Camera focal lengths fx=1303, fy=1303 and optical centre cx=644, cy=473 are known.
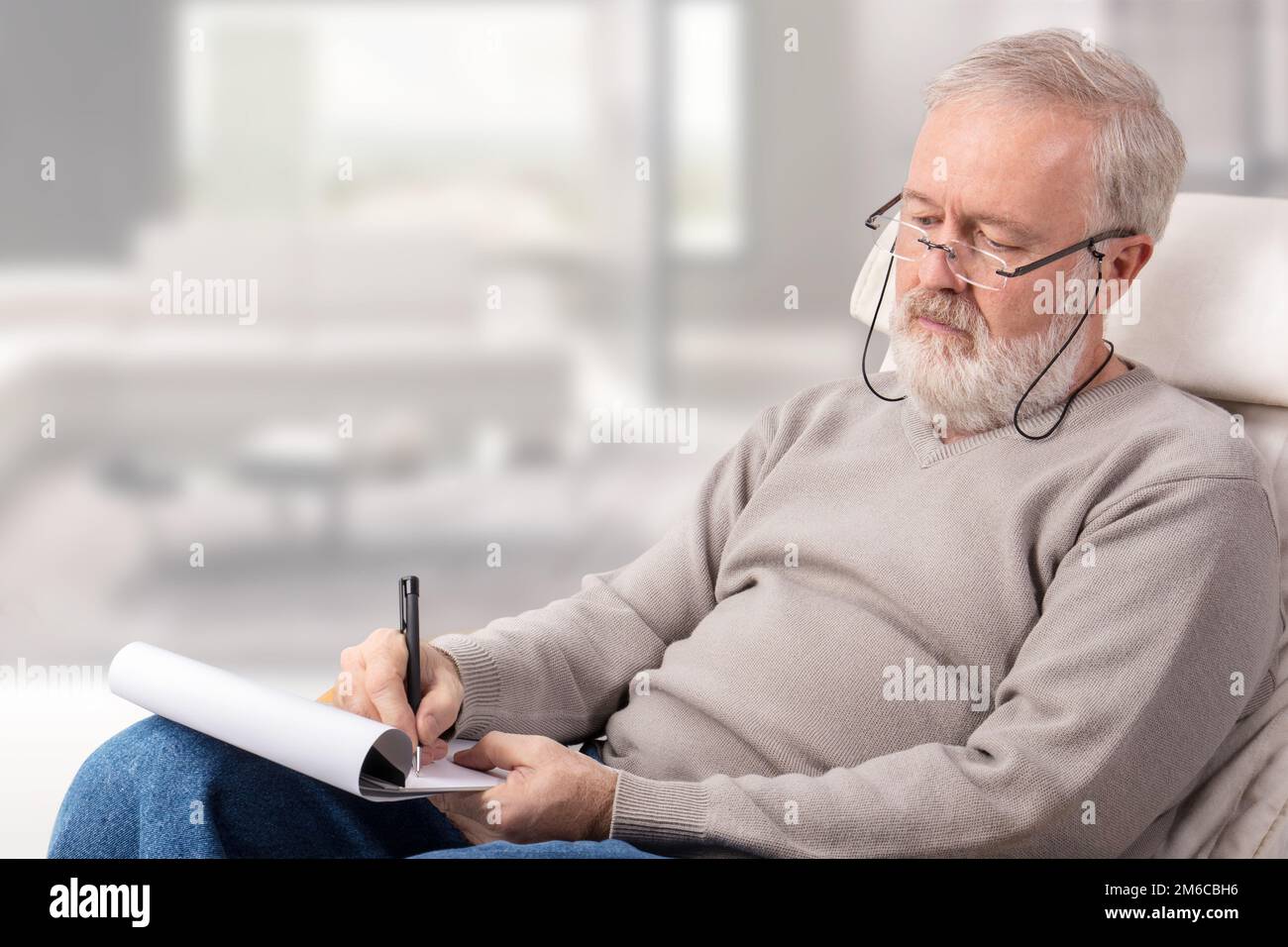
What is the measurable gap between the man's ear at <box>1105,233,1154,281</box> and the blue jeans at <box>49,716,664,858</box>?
2.42 ft

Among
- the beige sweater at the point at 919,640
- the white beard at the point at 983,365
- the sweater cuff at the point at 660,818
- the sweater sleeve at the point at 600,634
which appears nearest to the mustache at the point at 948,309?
the white beard at the point at 983,365

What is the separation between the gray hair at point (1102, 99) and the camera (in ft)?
4.07

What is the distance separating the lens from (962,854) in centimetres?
106

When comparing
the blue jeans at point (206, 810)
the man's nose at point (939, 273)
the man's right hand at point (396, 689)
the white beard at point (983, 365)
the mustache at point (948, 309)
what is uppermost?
the man's nose at point (939, 273)

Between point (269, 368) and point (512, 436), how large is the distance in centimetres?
60

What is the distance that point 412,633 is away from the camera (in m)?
1.18

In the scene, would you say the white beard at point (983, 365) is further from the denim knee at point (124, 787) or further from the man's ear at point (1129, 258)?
the denim knee at point (124, 787)

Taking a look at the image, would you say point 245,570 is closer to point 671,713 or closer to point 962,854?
point 671,713

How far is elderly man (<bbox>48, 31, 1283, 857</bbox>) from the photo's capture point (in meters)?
1.06

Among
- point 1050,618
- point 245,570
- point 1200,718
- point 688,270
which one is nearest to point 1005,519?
point 1050,618

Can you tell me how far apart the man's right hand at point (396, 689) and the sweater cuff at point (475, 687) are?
0.01 m

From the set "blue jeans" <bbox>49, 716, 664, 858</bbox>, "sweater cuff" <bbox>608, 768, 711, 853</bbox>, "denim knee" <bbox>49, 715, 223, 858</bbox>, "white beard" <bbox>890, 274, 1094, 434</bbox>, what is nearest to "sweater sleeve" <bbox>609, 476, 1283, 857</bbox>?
"sweater cuff" <bbox>608, 768, 711, 853</bbox>

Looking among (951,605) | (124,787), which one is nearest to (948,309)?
(951,605)

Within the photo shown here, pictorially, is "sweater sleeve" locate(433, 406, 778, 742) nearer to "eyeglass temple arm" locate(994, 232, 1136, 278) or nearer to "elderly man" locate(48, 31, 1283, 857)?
"elderly man" locate(48, 31, 1283, 857)
